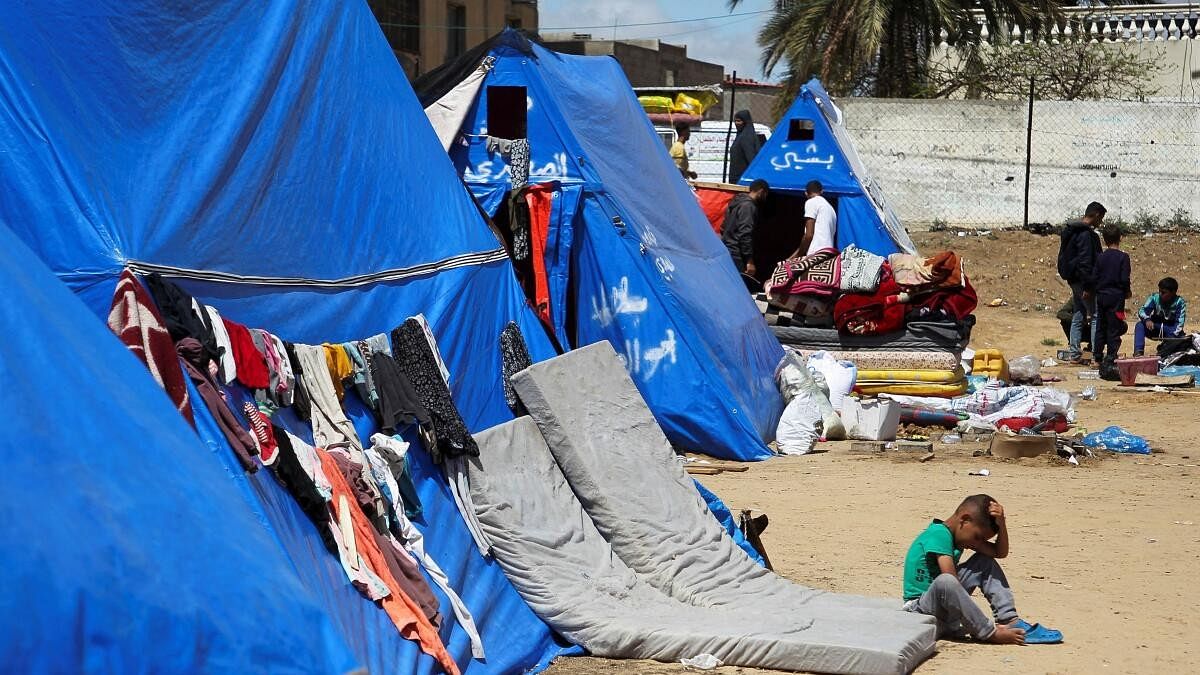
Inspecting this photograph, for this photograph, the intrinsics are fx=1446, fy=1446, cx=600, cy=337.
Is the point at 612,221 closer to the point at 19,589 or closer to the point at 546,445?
the point at 546,445

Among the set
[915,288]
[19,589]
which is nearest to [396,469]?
[19,589]

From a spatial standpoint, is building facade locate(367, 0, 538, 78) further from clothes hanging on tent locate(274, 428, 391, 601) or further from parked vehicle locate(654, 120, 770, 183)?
clothes hanging on tent locate(274, 428, 391, 601)

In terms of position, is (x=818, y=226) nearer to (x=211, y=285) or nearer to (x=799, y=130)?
(x=799, y=130)

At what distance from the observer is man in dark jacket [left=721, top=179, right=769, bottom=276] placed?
48.2ft

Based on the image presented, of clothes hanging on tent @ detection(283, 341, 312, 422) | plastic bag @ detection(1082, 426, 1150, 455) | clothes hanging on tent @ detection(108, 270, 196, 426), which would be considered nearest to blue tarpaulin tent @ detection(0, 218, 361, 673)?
clothes hanging on tent @ detection(108, 270, 196, 426)

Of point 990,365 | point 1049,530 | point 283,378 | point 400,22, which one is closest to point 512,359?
point 283,378

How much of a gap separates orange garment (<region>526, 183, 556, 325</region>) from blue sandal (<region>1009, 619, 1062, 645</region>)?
4.53 meters

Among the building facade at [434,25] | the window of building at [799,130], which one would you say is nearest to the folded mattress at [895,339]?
the window of building at [799,130]

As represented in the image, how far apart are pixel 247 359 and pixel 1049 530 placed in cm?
484

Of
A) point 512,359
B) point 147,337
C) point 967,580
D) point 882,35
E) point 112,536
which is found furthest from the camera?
point 882,35

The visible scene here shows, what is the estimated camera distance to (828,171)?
49.4ft

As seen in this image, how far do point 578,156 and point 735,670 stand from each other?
16.9 feet

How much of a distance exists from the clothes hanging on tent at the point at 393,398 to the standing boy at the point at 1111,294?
10084 mm

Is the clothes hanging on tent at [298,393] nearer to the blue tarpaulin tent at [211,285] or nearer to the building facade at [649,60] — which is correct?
the blue tarpaulin tent at [211,285]
